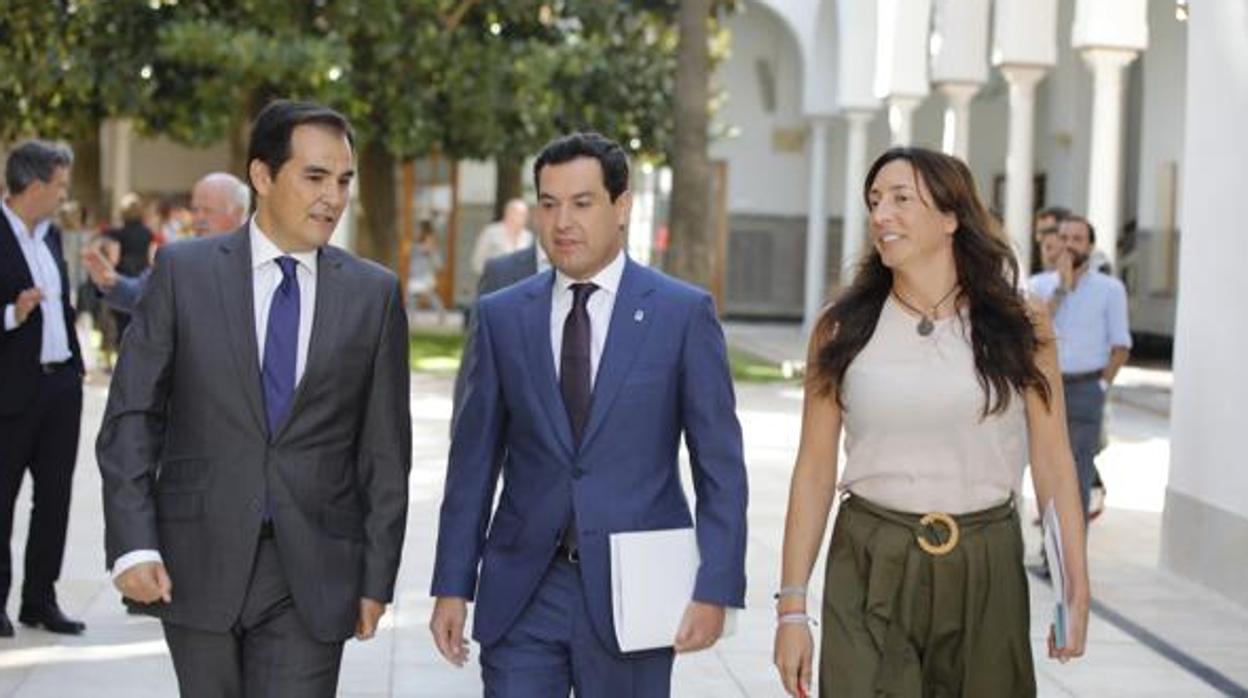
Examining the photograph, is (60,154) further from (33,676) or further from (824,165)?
(824,165)

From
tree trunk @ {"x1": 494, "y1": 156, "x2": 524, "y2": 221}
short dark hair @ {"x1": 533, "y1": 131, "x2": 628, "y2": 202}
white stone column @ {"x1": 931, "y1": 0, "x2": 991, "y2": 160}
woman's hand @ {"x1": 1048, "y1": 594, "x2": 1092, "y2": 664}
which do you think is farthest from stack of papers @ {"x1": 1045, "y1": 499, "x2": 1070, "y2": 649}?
tree trunk @ {"x1": 494, "y1": 156, "x2": 524, "y2": 221}

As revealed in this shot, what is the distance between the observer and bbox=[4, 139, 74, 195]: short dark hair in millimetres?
9617

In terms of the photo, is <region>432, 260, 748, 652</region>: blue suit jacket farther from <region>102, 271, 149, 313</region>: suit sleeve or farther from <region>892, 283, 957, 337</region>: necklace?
<region>102, 271, 149, 313</region>: suit sleeve

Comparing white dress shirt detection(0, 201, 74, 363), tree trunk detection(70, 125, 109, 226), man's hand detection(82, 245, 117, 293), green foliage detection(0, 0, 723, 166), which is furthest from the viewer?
tree trunk detection(70, 125, 109, 226)

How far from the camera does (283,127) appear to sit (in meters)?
5.63

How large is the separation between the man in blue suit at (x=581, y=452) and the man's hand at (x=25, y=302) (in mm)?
4063

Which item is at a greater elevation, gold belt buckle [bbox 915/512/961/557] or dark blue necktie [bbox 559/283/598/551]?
dark blue necktie [bbox 559/283/598/551]

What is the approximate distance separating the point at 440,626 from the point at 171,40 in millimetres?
22405

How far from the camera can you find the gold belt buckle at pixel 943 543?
5.35m

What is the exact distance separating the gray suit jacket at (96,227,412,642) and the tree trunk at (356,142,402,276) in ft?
83.8

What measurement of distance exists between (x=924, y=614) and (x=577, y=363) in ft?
3.14

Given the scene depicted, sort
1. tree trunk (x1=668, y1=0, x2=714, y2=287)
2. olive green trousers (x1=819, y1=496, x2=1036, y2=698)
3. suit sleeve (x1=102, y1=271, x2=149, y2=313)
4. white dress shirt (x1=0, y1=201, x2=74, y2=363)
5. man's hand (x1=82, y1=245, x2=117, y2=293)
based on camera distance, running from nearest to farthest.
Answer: olive green trousers (x1=819, y1=496, x2=1036, y2=698) → man's hand (x1=82, y1=245, x2=117, y2=293) → suit sleeve (x1=102, y1=271, x2=149, y2=313) → white dress shirt (x1=0, y1=201, x2=74, y2=363) → tree trunk (x1=668, y1=0, x2=714, y2=287)

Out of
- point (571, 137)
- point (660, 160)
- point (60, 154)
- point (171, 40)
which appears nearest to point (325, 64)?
point (171, 40)

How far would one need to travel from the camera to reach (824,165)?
125 feet
